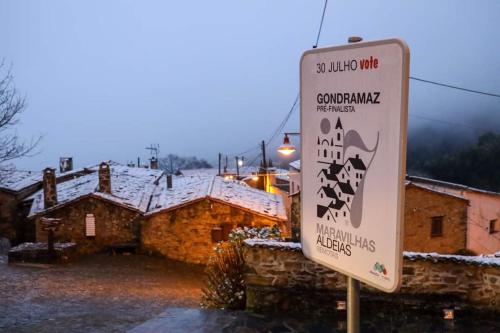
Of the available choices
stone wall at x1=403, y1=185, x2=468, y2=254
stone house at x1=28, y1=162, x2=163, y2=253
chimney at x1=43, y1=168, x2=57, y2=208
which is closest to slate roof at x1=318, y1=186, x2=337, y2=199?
stone wall at x1=403, y1=185, x2=468, y2=254

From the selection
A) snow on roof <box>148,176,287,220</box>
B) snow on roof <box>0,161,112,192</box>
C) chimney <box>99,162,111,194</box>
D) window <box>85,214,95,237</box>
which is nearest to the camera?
snow on roof <box>148,176,287,220</box>

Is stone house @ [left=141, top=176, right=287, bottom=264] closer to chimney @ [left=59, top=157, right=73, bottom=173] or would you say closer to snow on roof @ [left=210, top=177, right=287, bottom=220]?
snow on roof @ [left=210, top=177, right=287, bottom=220]

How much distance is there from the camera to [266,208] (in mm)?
19672

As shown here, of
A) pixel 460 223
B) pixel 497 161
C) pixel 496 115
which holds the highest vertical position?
pixel 496 115

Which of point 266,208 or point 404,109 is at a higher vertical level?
point 404,109

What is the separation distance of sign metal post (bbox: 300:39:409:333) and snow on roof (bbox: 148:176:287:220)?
1673 cm

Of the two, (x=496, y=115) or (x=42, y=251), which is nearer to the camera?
(x=42, y=251)

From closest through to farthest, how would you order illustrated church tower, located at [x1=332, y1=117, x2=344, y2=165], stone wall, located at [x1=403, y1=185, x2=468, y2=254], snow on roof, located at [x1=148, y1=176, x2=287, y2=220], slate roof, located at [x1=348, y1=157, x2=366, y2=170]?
1. slate roof, located at [x1=348, y1=157, x2=366, y2=170]
2. illustrated church tower, located at [x1=332, y1=117, x2=344, y2=165]
3. snow on roof, located at [x1=148, y1=176, x2=287, y2=220]
4. stone wall, located at [x1=403, y1=185, x2=468, y2=254]

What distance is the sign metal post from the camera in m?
1.65

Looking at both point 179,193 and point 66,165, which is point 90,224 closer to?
point 179,193

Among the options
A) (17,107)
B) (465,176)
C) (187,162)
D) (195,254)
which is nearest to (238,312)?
(17,107)

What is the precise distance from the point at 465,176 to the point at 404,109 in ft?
112

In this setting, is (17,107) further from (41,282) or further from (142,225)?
(142,225)

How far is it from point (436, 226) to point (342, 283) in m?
15.1
